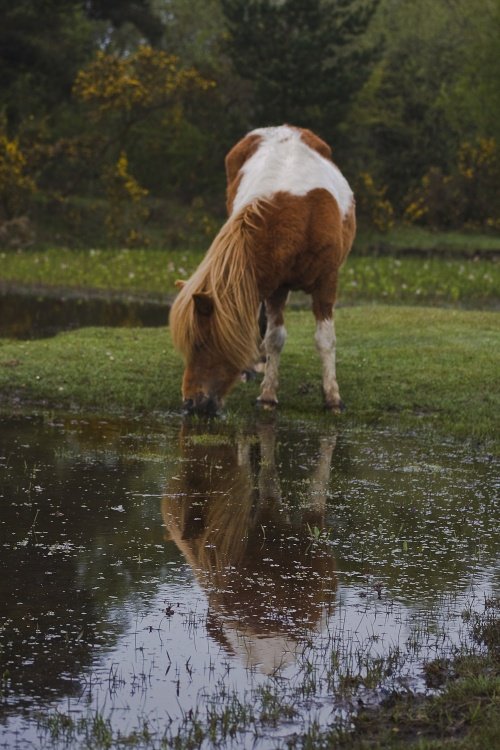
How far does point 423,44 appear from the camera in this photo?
43.3 metres

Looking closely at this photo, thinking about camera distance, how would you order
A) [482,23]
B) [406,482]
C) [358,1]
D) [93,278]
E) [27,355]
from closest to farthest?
[406,482], [27,355], [93,278], [482,23], [358,1]

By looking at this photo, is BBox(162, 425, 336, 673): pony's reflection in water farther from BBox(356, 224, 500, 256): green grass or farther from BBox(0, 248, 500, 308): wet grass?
BBox(356, 224, 500, 256): green grass

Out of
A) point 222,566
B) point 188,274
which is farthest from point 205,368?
point 188,274

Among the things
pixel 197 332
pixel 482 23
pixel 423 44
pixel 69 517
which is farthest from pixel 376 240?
pixel 69 517

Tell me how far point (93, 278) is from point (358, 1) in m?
35.1

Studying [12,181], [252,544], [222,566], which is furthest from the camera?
[12,181]

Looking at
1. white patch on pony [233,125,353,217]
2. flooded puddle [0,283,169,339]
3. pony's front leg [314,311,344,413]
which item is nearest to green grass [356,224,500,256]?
flooded puddle [0,283,169,339]

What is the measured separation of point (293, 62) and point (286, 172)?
21.9m

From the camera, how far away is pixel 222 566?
551cm

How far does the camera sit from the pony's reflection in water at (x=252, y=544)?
4.68m

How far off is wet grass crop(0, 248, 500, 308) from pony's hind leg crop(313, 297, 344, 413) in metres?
9.59

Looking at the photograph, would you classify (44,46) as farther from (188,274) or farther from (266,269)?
(266,269)

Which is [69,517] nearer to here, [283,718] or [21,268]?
[283,718]

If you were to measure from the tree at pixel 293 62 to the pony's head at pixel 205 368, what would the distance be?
880 inches
